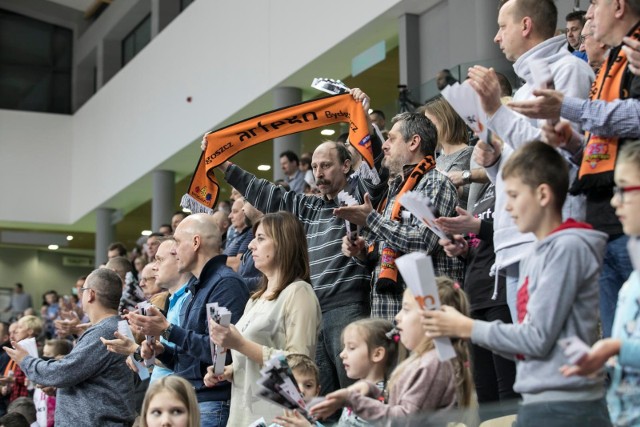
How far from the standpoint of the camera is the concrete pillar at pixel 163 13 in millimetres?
17297

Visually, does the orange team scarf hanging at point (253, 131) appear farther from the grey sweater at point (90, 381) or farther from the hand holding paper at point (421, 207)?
the hand holding paper at point (421, 207)

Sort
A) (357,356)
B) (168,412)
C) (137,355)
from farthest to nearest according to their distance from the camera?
1. (137,355)
2. (168,412)
3. (357,356)

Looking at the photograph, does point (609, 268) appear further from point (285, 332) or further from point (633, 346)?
point (285, 332)

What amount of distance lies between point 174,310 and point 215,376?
2.99 ft

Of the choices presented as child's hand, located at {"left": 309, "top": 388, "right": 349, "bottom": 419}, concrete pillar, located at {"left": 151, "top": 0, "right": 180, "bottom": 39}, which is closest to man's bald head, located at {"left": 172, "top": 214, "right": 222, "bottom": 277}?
child's hand, located at {"left": 309, "top": 388, "right": 349, "bottom": 419}

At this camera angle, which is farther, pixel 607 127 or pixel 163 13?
pixel 163 13

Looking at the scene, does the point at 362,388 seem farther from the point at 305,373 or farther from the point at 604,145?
the point at 604,145

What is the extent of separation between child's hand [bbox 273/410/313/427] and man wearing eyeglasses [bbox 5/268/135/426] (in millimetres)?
2049

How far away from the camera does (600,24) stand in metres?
3.54

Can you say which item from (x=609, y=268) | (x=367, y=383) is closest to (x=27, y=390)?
(x=367, y=383)

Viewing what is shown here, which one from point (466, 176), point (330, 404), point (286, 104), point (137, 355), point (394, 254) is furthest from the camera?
point (286, 104)

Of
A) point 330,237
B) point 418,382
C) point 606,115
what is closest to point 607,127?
point 606,115

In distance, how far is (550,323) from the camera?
2768mm

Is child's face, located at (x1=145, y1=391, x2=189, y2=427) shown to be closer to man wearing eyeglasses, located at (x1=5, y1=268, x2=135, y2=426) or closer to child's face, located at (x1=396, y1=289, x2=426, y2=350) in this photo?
child's face, located at (x1=396, y1=289, x2=426, y2=350)
